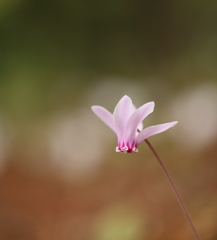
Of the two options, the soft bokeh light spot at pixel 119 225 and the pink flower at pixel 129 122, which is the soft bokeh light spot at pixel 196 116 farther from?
the pink flower at pixel 129 122

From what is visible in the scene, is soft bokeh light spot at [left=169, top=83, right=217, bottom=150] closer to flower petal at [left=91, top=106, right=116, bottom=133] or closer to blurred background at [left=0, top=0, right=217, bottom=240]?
blurred background at [left=0, top=0, right=217, bottom=240]

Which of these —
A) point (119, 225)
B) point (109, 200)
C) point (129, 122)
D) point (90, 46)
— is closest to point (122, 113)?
point (129, 122)

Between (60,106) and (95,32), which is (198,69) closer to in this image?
(95,32)

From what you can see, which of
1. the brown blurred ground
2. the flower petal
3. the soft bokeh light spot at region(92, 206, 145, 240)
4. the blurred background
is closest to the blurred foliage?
the blurred background

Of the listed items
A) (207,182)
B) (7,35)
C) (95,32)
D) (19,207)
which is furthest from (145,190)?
(7,35)

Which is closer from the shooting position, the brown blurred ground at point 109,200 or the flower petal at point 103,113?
the flower petal at point 103,113

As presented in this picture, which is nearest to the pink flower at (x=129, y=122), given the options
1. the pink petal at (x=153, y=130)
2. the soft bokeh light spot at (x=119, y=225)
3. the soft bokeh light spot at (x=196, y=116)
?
the pink petal at (x=153, y=130)
